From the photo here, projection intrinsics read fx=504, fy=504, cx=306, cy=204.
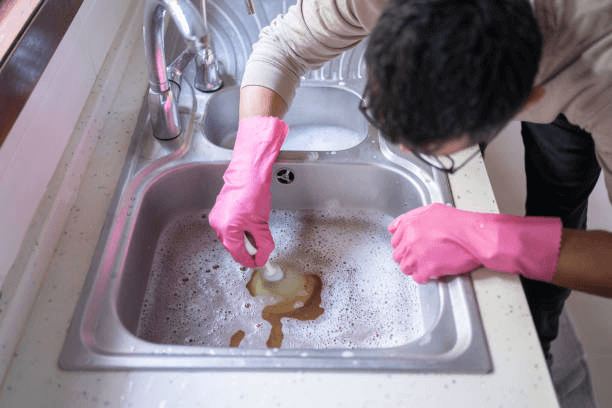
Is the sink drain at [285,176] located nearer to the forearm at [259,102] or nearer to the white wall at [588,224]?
the forearm at [259,102]

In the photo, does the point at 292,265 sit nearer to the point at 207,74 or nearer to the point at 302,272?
the point at 302,272

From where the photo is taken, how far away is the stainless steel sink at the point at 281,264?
30.4 inches

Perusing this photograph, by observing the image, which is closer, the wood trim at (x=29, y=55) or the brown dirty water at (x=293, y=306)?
the wood trim at (x=29, y=55)

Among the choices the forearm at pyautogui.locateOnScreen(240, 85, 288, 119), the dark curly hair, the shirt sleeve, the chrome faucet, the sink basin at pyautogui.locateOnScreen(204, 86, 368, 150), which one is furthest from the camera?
the sink basin at pyautogui.locateOnScreen(204, 86, 368, 150)

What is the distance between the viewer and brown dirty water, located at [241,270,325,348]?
3.14 ft

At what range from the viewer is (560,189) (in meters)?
1.16

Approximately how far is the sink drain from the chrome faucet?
23 cm

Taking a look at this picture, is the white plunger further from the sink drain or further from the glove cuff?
the glove cuff

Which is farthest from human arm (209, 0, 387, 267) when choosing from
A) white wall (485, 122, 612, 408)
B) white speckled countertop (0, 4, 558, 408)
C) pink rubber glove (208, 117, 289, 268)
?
white wall (485, 122, 612, 408)

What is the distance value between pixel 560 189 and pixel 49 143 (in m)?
1.08

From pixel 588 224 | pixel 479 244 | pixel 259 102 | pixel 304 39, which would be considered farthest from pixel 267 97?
pixel 588 224

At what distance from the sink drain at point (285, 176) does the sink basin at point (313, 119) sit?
17 cm

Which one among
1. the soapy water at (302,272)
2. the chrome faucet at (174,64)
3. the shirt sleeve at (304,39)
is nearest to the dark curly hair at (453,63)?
the chrome faucet at (174,64)

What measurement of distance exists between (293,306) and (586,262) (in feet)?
1.71
